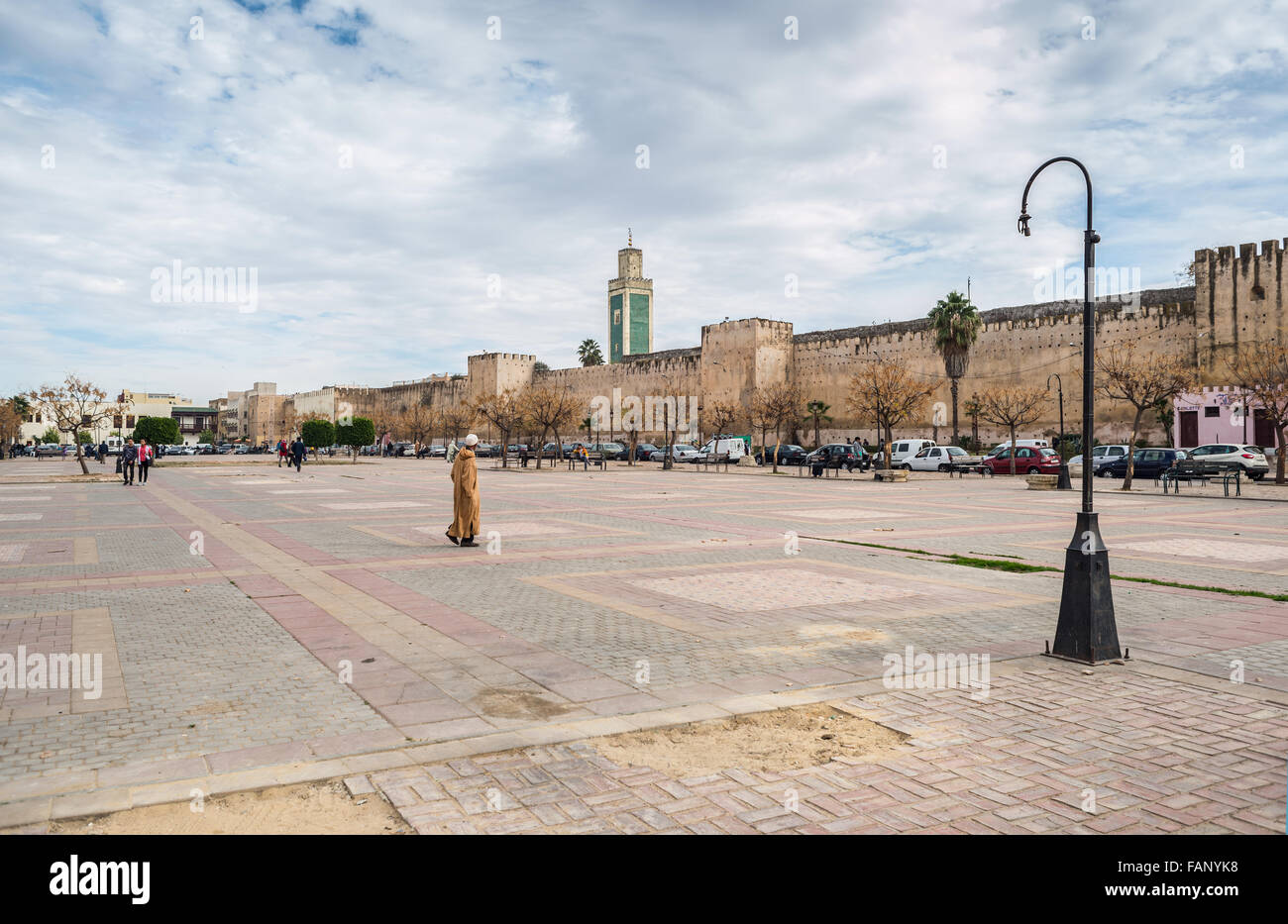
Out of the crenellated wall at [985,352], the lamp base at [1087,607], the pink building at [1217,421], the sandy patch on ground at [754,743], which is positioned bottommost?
the sandy patch on ground at [754,743]

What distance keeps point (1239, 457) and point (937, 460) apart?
454 inches

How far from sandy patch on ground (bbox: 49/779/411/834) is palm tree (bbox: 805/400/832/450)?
5260 cm

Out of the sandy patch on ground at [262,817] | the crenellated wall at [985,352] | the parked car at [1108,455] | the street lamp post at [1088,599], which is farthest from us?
the crenellated wall at [985,352]

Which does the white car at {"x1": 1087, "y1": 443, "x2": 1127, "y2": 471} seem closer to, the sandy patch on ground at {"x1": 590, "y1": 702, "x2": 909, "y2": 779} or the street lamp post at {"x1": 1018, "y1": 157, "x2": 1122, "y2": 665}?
the street lamp post at {"x1": 1018, "y1": 157, "x2": 1122, "y2": 665}

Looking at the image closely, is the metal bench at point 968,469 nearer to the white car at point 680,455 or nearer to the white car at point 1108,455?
the white car at point 1108,455

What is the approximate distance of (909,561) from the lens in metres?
10.6

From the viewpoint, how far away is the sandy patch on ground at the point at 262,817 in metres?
3.33

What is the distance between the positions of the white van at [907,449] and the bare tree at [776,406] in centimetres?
536

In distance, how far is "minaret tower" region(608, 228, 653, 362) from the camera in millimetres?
99688

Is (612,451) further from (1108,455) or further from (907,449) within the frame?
(1108,455)

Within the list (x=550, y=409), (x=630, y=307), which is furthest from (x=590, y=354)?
(x=550, y=409)

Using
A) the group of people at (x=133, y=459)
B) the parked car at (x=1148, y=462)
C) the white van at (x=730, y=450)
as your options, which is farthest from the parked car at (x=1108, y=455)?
the group of people at (x=133, y=459)

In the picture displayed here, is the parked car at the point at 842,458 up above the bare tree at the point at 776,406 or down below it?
below
